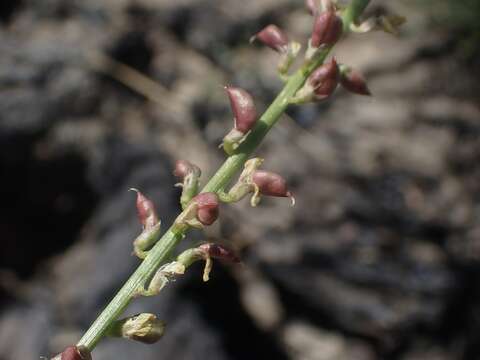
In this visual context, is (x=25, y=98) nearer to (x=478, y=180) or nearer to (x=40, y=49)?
(x=40, y=49)

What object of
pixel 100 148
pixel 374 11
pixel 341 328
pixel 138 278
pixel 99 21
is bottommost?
pixel 341 328

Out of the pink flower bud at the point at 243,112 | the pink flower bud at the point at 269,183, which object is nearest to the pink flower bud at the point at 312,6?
the pink flower bud at the point at 243,112

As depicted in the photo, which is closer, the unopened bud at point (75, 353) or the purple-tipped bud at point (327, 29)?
the unopened bud at point (75, 353)

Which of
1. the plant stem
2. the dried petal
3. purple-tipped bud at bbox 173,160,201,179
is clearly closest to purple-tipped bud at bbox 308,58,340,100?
the plant stem

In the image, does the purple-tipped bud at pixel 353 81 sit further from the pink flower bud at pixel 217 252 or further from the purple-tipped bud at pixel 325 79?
the pink flower bud at pixel 217 252

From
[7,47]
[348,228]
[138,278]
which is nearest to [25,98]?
[7,47]

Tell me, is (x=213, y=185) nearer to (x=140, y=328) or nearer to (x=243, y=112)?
(x=243, y=112)

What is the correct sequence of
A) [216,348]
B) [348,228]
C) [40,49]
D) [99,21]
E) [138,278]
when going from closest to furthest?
[138,278], [216,348], [348,228], [40,49], [99,21]

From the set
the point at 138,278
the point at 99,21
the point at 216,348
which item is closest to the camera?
the point at 138,278
